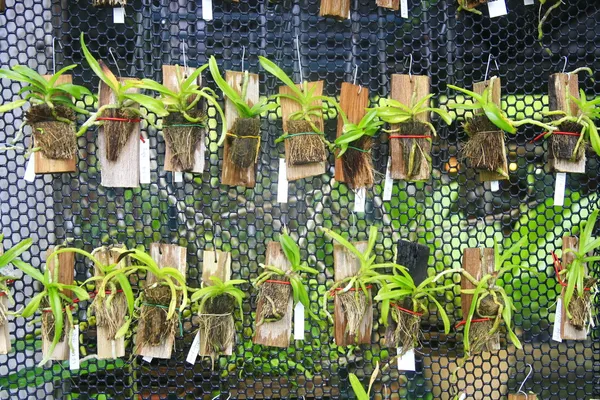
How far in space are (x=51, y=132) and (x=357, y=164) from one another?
42.6 inches

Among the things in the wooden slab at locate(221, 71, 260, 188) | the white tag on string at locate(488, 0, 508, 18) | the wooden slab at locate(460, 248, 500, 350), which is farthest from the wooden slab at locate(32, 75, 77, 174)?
the white tag on string at locate(488, 0, 508, 18)

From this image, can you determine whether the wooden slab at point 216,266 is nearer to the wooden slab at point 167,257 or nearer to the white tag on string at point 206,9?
the wooden slab at point 167,257

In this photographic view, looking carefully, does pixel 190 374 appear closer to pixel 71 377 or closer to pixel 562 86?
pixel 71 377

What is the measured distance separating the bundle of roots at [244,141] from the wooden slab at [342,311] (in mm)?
462

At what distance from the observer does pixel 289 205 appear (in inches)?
90.1

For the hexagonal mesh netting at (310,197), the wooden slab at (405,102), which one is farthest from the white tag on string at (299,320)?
the wooden slab at (405,102)

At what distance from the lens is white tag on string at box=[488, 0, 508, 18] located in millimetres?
2154

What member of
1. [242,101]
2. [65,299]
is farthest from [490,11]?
[65,299]

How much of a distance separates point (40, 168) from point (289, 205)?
37.1 inches

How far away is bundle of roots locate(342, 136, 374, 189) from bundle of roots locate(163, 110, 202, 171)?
21.6 inches

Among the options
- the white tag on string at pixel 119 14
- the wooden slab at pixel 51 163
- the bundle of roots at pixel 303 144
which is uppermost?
the white tag on string at pixel 119 14

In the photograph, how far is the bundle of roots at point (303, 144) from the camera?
6.48ft

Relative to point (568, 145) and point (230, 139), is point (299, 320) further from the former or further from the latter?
point (568, 145)

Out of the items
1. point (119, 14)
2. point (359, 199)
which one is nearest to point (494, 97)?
point (359, 199)
